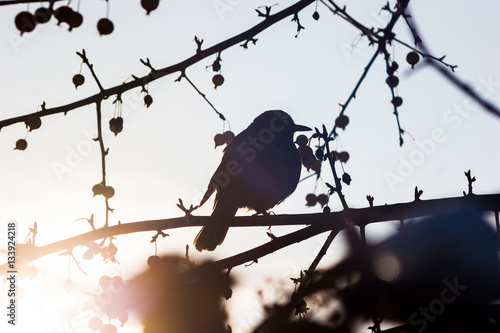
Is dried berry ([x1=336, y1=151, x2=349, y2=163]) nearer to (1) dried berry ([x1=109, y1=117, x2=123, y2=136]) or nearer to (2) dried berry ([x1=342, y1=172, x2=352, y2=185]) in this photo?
(2) dried berry ([x1=342, y1=172, x2=352, y2=185])

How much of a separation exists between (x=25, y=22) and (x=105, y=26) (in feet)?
1.17

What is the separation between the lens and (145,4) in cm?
213

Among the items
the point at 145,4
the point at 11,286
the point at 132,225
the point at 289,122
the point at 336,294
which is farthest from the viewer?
the point at 289,122

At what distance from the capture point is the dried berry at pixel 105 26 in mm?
2268

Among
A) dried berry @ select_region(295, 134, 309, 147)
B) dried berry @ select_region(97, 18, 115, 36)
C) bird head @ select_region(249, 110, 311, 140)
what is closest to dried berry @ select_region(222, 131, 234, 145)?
dried berry @ select_region(295, 134, 309, 147)

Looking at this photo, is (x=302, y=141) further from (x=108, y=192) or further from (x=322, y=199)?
(x=108, y=192)

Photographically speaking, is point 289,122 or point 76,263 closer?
point 76,263

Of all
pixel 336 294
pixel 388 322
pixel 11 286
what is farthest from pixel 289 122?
pixel 11 286

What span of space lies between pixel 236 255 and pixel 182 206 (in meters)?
0.35

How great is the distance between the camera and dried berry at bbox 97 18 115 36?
227 cm

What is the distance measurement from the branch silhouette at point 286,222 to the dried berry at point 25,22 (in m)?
0.93

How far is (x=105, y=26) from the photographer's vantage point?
2.27m

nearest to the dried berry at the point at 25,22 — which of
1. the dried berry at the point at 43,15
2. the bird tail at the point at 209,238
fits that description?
the dried berry at the point at 43,15

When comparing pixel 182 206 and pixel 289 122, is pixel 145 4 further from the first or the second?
pixel 289 122
